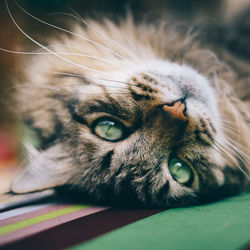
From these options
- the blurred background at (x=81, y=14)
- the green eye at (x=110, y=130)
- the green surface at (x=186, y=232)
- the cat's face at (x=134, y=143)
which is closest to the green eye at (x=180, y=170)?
the cat's face at (x=134, y=143)

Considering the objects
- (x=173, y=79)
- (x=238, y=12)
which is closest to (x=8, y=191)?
(x=173, y=79)

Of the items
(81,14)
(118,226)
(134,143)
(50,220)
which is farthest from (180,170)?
(81,14)

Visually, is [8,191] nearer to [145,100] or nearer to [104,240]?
[104,240]

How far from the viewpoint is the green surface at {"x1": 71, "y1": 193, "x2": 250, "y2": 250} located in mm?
590

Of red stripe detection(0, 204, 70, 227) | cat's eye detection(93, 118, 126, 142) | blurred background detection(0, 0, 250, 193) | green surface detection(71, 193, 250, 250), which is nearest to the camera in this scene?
green surface detection(71, 193, 250, 250)

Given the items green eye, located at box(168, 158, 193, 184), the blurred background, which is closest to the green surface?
green eye, located at box(168, 158, 193, 184)

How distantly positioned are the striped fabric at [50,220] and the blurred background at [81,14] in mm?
111

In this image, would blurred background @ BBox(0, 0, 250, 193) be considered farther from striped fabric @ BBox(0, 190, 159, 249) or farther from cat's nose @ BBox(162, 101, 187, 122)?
cat's nose @ BBox(162, 101, 187, 122)

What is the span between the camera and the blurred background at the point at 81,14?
999 mm

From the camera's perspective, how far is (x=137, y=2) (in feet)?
4.01

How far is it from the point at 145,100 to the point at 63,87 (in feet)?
1.07

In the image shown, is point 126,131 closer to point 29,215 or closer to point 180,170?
point 180,170

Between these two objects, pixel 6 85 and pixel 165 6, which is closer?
pixel 6 85

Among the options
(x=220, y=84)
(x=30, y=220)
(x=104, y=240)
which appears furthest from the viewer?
(x=220, y=84)
